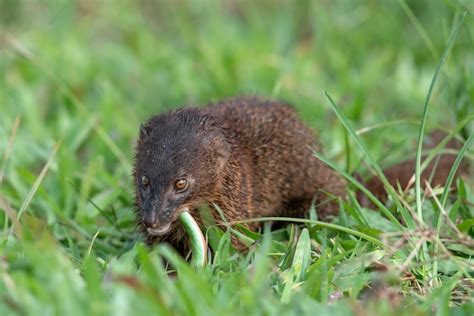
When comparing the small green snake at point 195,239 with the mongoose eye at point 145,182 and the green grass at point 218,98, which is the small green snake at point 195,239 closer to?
the green grass at point 218,98

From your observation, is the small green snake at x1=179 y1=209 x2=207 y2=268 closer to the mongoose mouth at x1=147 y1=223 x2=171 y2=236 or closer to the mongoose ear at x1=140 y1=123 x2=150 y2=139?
the mongoose mouth at x1=147 y1=223 x2=171 y2=236

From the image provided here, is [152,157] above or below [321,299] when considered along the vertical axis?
above

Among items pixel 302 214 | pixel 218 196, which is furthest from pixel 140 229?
pixel 302 214

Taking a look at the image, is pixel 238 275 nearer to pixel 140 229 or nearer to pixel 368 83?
pixel 140 229

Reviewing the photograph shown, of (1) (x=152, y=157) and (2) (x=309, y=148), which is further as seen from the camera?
(2) (x=309, y=148)

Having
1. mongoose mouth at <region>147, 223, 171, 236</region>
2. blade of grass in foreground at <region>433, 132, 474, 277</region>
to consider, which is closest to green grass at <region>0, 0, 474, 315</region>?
blade of grass in foreground at <region>433, 132, 474, 277</region>

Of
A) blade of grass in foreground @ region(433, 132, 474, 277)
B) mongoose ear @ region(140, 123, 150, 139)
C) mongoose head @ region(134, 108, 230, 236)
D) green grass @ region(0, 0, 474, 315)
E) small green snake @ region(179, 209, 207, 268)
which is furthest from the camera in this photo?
mongoose ear @ region(140, 123, 150, 139)

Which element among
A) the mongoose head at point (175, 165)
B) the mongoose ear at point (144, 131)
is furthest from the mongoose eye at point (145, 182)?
the mongoose ear at point (144, 131)
